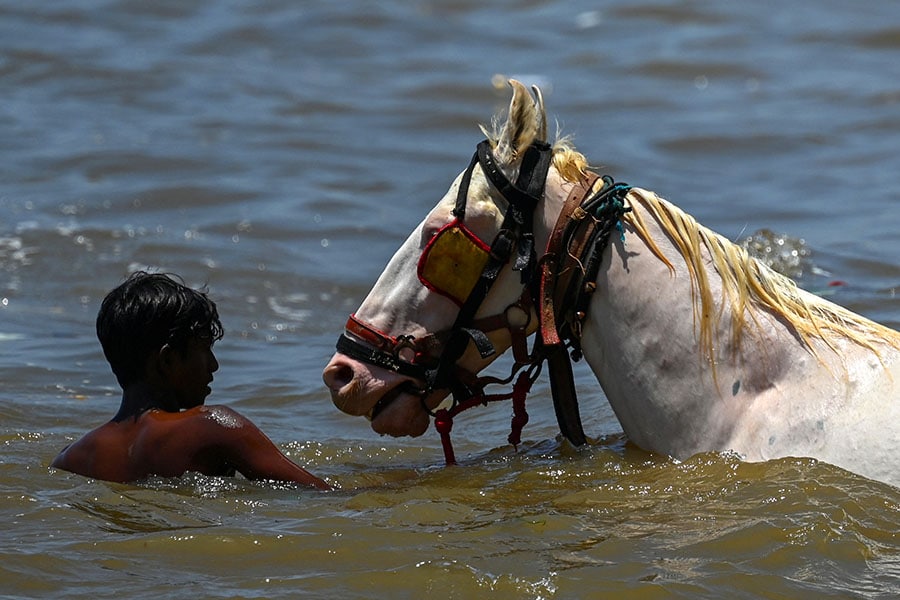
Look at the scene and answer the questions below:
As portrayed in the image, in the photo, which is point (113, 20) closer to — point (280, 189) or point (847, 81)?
point (280, 189)

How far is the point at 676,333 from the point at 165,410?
1.68 metres

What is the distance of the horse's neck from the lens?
421 centimetres

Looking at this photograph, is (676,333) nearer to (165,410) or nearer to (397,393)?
(397,393)

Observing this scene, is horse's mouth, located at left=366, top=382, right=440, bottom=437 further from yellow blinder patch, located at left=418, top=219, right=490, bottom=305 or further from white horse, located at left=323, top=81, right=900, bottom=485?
yellow blinder patch, located at left=418, top=219, right=490, bottom=305

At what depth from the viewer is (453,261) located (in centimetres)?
427

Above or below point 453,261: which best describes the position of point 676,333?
below

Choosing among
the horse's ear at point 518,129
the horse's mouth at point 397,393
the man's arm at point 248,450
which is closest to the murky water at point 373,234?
the man's arm at point 248,450

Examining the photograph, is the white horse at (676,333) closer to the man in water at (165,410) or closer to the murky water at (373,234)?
the murky water at (373,234)

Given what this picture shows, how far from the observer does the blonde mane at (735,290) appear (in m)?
4.21

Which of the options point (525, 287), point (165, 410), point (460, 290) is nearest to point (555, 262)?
point (525, 287)

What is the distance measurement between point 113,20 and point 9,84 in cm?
321

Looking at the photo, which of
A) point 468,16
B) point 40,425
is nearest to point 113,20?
point 468,16

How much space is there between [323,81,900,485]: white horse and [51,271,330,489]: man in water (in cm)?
46

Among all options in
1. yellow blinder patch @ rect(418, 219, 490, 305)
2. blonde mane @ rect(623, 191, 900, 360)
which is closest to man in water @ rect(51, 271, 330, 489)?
yellow blinder patch @ rect(418, 219, 490, 305)
